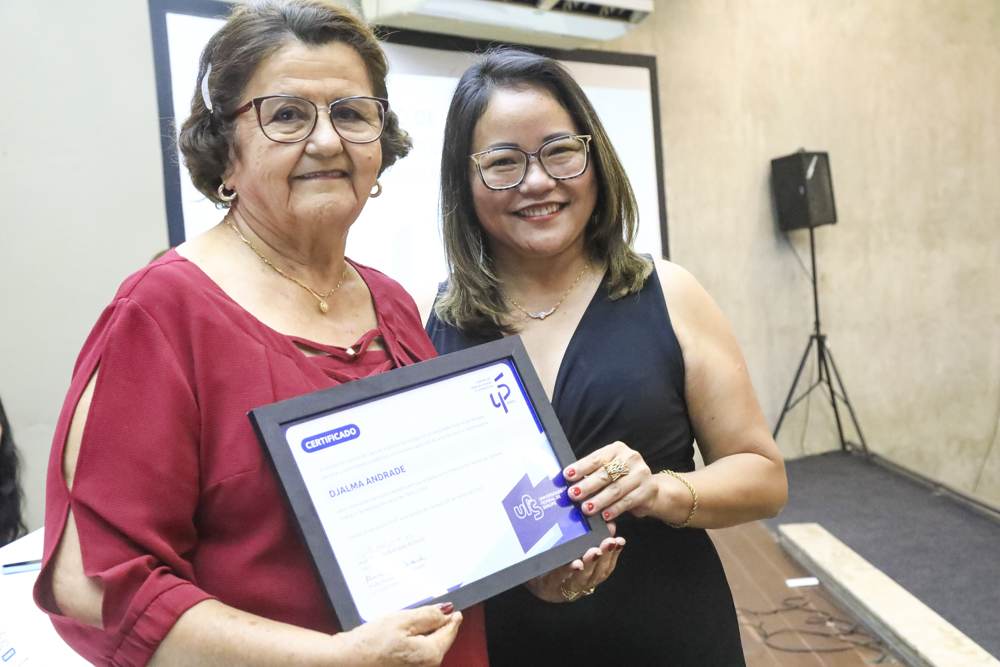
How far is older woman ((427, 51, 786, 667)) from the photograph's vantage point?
4.66 feet

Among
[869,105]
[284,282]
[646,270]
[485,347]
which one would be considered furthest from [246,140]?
[869,105]

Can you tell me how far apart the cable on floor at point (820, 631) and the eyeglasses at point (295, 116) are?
117 inches

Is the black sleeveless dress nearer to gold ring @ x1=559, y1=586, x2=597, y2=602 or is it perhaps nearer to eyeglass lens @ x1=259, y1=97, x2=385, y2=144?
gold ring @ x1=559, y1=586, x2=597, y2=602

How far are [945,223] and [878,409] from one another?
1.65 m

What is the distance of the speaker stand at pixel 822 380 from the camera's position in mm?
5445

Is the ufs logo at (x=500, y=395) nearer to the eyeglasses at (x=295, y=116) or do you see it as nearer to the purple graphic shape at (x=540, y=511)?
the purple graphic shape at (x=540, y=511)

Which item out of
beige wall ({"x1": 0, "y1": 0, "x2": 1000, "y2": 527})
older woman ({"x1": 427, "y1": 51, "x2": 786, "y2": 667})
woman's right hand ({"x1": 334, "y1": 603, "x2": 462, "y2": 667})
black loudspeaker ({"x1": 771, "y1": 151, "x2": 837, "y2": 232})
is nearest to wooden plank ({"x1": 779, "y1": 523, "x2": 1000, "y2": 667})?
beige wall ({"x1": 0, "y1": 0, "x2": 1000, "y2": 527})

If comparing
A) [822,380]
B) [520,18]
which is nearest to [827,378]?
[822,380]

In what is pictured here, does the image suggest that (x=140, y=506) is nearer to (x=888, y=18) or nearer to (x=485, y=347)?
(x=485, y=347)

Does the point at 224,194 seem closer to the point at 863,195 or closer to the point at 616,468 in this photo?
the point at 616,468

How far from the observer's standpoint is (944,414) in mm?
6109

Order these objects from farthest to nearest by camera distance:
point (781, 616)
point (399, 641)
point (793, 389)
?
point (793, 389)
point (781, 616)
point (399, 641)

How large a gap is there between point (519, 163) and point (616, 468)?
67cm

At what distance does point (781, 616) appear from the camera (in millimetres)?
3385
